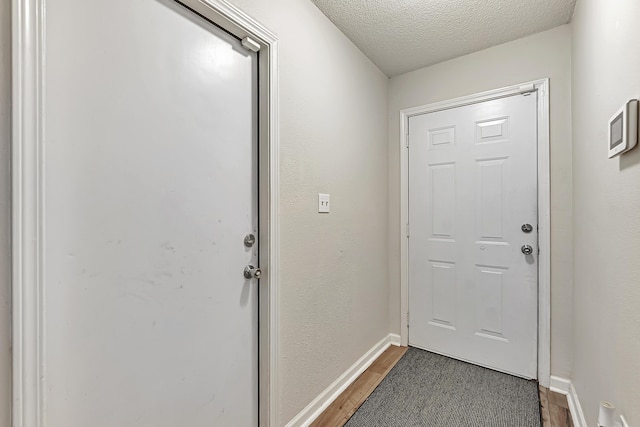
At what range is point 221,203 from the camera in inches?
50.9

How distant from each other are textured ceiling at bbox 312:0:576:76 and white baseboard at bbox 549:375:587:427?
226 cm

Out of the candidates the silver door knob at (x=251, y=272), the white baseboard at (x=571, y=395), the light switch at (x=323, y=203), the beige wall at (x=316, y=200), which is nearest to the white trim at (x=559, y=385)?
the white baseboard at (x=571, y=395)

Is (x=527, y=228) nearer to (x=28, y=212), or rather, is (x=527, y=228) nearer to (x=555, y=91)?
(x=555, y=91)

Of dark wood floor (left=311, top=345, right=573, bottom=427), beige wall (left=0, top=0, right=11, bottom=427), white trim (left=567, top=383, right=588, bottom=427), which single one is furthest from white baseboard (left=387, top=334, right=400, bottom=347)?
beige wall (left=0, top=0, right=11, bottom=427)

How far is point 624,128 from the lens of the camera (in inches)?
36.1

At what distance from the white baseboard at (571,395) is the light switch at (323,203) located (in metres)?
1.70

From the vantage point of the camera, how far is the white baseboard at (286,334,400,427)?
1.64 meters

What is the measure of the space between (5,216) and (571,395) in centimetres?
A: 277

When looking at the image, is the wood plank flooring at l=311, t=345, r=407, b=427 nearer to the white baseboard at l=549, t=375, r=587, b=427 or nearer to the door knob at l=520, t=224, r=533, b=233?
the white baseboard at l=549, t=375, r=587, b=427

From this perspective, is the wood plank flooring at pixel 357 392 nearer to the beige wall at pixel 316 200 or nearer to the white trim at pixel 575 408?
the beige wall at pixel 316 200

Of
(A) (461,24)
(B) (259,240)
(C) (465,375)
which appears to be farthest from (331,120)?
(C) (465,375)

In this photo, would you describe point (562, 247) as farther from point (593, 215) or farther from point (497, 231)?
point (593, 215)

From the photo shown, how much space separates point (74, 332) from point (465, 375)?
2286mm

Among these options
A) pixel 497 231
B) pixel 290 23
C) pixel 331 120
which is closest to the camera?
pixel 290 23
